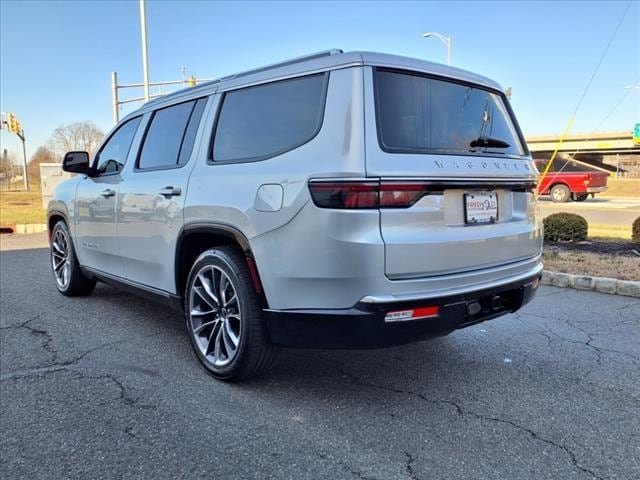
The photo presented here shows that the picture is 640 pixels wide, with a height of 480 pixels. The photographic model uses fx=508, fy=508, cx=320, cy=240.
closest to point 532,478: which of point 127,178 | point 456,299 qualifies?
point 456,299

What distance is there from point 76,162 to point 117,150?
57 cm

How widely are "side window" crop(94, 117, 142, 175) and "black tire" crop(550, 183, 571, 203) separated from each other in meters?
23.1

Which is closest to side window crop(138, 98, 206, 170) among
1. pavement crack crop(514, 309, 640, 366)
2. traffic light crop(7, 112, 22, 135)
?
pavement crack crop(514, 309, 640, 366)

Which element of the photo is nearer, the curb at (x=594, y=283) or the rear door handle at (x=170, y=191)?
the rear door handle at (x=170, y=191)

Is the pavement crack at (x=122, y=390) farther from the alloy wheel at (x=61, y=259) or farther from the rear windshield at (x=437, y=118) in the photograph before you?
the alloy wheel at (x=61, y=259)

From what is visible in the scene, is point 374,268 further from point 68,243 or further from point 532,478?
point 68,243

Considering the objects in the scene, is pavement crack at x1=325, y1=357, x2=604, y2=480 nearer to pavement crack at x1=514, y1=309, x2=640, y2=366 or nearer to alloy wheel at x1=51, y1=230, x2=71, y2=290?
pavement crack at x1=514, y1=309, x2=640, y2=366

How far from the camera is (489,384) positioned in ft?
10.7

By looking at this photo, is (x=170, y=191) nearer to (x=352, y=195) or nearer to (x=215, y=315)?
(x=215, y=315)

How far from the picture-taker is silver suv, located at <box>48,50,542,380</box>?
2.50 meters

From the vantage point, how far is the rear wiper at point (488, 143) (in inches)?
120

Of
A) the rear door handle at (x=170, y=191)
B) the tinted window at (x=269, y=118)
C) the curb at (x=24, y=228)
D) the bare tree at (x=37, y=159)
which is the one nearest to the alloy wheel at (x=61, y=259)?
the rear door handle at (x=170, y=191)

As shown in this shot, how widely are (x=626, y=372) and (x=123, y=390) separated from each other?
3324 millimetres

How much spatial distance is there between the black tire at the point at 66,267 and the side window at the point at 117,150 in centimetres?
97
